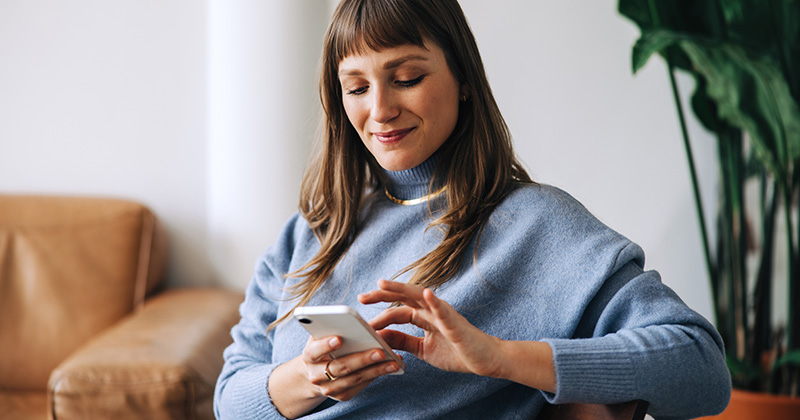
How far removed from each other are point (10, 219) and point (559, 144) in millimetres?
1588

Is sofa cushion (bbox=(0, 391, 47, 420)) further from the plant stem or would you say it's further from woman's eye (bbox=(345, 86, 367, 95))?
the plant stem

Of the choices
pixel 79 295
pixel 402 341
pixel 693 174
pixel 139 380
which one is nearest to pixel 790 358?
pixel 693 174

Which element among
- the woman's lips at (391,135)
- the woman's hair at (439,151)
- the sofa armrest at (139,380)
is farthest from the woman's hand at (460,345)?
the sofa armrest at (139,380)

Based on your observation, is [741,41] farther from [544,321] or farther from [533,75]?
[544,321]

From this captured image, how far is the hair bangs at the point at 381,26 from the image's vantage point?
Result: 0.97 metres

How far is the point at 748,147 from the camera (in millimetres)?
2025

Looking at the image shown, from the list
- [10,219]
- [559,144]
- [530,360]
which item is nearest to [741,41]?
[559,144]

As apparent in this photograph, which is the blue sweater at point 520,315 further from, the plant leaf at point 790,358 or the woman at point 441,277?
the plant leaf at point 790,358

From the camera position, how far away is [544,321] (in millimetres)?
925

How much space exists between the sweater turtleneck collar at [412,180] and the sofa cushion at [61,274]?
114 centimetres

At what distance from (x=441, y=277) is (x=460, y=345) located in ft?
0.74

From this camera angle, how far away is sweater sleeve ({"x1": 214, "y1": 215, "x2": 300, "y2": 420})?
3.44 feet

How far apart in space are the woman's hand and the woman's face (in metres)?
0.28

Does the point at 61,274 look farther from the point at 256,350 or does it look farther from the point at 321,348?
the point at 321,348
